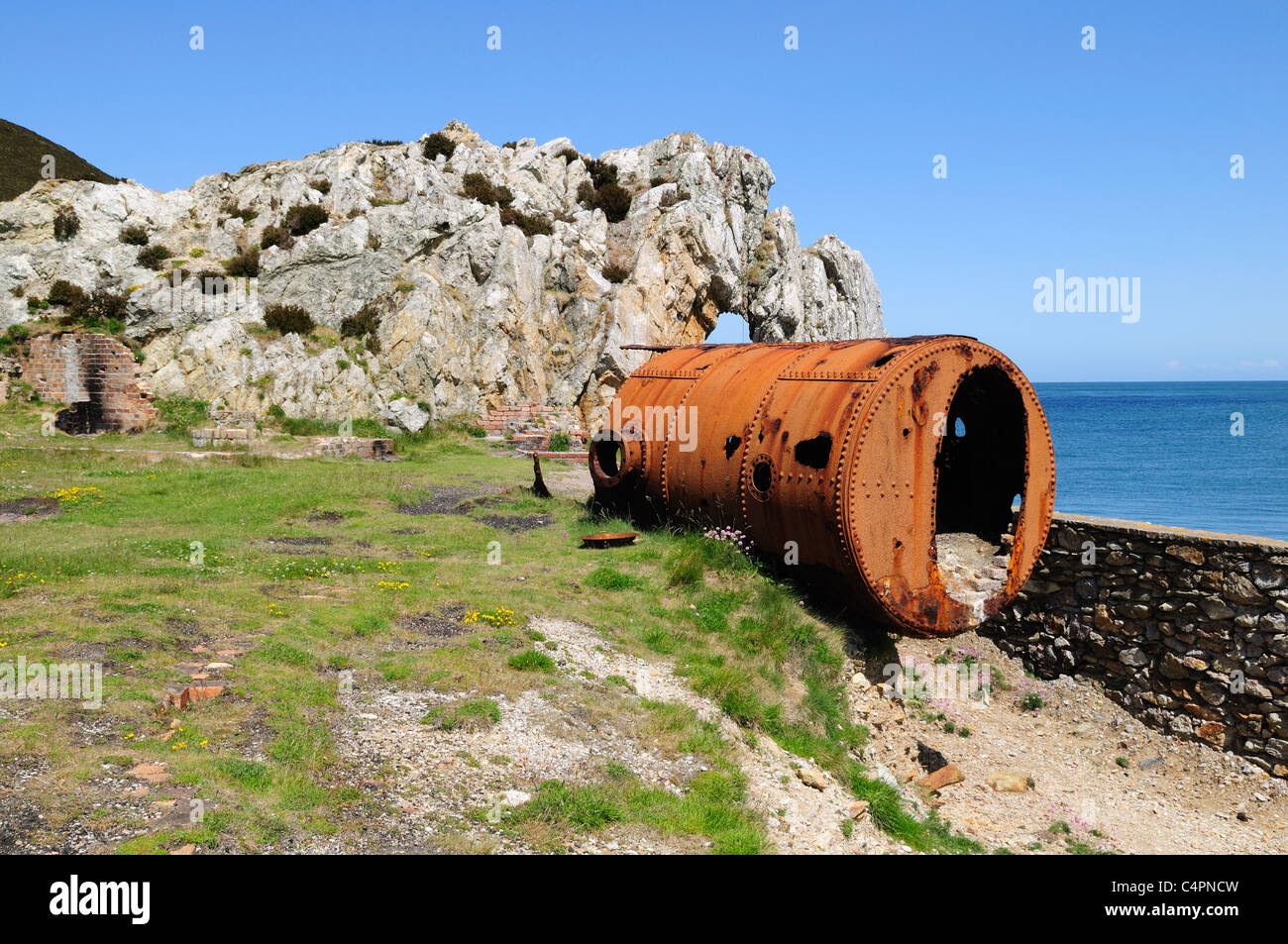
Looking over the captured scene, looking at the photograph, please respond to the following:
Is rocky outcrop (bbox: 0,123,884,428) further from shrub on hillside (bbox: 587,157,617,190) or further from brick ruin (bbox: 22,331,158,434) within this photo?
brick ruin (bbox: 22,331,158,434)

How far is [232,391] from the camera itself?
86.2ft

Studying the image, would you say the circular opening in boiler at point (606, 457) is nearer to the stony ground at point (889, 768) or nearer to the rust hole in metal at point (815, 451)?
the rust hole in metal at point (815, 451)

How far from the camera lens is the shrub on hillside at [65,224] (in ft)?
94.3

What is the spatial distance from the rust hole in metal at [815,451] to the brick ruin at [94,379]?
898 inches

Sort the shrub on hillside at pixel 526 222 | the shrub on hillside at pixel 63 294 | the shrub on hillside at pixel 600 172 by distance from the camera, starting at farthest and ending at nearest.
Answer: the shrub on hillside at pixel 600 172 → the shrub on hillside at pixel 526 222 → the shrub on hillside at pixel 63 294

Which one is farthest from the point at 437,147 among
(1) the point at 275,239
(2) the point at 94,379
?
(2) the point at 94,379

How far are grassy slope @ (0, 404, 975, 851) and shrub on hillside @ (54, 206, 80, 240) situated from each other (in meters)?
18.8

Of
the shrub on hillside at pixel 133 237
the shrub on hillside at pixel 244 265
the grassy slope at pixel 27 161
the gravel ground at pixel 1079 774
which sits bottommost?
the gravel ground at pixel 1079 774

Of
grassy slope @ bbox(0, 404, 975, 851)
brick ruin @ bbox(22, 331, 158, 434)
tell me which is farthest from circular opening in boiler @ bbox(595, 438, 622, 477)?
brick ruin @ bbox(22, 331, 158, 434)

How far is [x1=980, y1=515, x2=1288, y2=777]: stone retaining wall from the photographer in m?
10.1

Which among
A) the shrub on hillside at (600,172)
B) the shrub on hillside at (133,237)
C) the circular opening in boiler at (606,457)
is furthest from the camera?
the shrub on hillside at (600,172)

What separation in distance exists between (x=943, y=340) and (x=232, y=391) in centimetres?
2405

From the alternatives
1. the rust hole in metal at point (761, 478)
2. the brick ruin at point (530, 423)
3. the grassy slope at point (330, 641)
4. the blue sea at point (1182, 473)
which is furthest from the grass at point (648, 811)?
the blue sea at point (1182, 473)

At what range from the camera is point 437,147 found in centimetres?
3719
